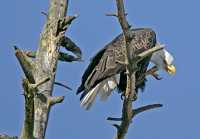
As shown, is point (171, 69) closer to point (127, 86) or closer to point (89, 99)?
point (89, 99)

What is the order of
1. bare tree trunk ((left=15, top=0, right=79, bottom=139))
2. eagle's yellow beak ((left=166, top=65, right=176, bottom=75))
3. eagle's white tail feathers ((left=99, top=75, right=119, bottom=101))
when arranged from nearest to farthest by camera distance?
bare tree trunk ((left=15, top=0, right=79, bottom=139))
eagle's white tail feathers ((left=99, top=75, right=119, bottom=101))
eagle's yellow beak ((left=166, top=65, right=176, bottom=75))

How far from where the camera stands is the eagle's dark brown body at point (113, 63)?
7793mm

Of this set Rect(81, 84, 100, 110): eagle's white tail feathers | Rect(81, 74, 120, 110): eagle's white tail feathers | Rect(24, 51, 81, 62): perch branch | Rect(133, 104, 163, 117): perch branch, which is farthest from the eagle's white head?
Rect(133, 104, 163, 117): perch branch

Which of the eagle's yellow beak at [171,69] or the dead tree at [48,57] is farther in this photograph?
the eagle's yellow beak at [171,69]

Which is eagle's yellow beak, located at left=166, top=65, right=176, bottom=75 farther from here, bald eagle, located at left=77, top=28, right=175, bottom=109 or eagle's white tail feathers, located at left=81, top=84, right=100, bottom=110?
eagle's white tail feathers, located at left=81, top=84, right=100, bottom=110

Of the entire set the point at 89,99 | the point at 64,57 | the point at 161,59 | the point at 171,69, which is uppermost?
the point at 64,57

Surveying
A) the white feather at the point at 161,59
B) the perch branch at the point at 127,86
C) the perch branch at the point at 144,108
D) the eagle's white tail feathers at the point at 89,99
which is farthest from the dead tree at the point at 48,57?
the white feather at the point at 161,59

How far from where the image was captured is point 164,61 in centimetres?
891

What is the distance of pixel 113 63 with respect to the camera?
7.98m

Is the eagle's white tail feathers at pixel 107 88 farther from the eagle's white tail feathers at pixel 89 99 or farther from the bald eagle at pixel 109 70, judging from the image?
the eagle's white tail feathers at pixel 89 99

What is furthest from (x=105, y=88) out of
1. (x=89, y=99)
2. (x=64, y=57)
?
(x=64, y=57)

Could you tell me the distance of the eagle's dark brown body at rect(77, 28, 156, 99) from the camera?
7.79 m

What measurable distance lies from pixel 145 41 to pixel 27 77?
5278mm

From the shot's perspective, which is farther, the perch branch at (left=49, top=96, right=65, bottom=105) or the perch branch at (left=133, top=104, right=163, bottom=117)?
the perch branch at (left=133, top=104, right=163, bottom=117)
